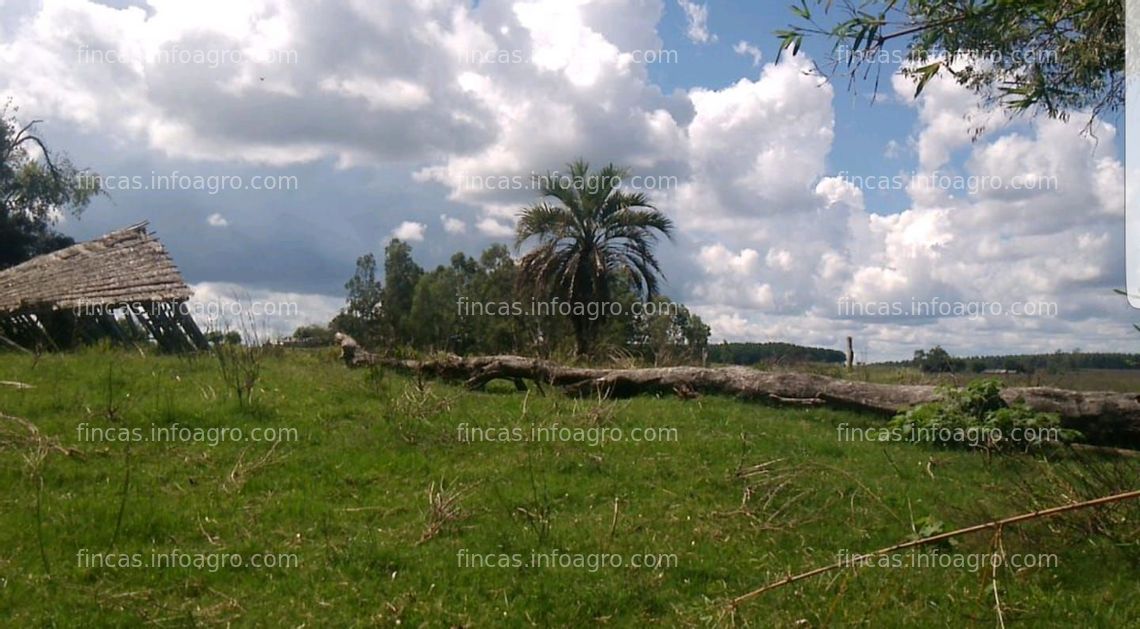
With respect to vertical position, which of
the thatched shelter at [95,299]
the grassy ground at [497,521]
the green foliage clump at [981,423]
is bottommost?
the grassy ground at [497,521]

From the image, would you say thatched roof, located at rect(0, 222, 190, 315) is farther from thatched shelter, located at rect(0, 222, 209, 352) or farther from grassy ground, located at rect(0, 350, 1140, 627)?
grassy ground, located at rect(0, 350, 1140, 627)

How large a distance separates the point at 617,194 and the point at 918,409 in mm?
13181

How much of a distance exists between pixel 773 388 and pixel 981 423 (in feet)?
11.3

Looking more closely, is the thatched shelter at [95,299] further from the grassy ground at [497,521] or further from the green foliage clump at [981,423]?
the green foliage clump at [981,423]

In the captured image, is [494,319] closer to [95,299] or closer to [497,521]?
[95,299]

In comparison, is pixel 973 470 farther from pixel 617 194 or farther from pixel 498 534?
pixel 617 194

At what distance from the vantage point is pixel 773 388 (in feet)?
45.6

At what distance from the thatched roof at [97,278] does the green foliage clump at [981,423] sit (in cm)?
1719

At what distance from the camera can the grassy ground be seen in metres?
6.15

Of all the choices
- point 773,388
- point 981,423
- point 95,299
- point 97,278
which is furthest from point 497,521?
point 97,278

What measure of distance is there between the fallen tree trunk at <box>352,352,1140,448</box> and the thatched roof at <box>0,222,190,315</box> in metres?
8.36

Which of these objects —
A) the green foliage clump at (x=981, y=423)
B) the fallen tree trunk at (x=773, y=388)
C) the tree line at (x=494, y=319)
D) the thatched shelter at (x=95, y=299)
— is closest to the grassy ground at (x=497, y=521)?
the green foliage clump at (x=981, y=423)

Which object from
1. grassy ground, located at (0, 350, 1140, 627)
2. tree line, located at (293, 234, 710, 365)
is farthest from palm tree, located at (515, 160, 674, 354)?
grassy ground, located at (0, 350, 1140, 627)

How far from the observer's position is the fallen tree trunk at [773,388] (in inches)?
457
